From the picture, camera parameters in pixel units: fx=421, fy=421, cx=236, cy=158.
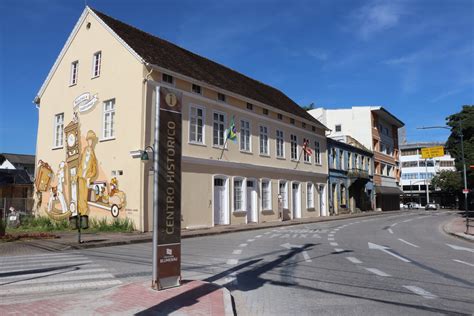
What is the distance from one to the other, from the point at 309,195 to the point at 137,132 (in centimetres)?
1875

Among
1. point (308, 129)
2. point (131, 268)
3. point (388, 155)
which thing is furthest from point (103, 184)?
point (388, 155)

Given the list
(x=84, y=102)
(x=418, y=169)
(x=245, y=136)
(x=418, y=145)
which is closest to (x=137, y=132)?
(x=84, y=102)

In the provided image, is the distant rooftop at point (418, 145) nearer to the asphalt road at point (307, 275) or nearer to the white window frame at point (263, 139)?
the white window frame at point (263, 139)

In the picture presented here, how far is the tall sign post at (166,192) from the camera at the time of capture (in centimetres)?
711

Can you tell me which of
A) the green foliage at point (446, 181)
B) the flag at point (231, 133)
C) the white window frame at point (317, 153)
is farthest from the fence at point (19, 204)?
the green foliage at point (446, 181)

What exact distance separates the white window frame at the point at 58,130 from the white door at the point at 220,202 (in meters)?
9.48

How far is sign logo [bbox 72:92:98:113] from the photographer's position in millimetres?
22531

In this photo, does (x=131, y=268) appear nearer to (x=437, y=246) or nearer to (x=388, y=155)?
(x=437, y=246)

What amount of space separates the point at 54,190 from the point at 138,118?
Answer: 27.2ft

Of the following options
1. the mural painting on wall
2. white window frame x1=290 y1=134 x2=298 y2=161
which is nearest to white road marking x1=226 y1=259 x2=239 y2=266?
the mural painting on wall

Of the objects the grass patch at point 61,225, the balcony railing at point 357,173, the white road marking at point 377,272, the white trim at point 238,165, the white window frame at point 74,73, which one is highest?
the white window frame at point 74,73

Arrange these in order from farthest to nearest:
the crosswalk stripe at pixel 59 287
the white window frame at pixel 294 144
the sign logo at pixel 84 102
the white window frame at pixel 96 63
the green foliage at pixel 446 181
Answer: the green foliage at pixel 446 181 < the white window frame at pixel 294 144 < the white window frame at pixel 96 63 < the sign logo at pixel 84 102 < the crosswalk stripe at pixel 59 287

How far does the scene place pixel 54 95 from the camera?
25703mm

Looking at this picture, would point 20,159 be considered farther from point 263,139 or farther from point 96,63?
point 263,139
